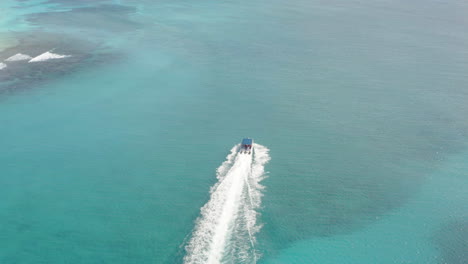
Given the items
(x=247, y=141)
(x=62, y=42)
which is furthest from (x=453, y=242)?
(x=62, y=42)

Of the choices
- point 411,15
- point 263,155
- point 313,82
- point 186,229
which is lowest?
point 186,229

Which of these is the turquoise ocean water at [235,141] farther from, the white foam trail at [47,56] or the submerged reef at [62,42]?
the white foam trail at [47,56]

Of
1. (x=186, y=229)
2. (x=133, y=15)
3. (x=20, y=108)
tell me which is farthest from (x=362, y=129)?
(x=133, y=15)

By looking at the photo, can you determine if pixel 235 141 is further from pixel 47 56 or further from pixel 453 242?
pixel 47 56

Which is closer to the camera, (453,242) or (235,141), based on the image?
(453,242)

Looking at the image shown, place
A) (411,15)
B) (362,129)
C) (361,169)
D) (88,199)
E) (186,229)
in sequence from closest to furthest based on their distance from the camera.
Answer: (186,229), (88,199), (361,169), (362,129), (411,15)

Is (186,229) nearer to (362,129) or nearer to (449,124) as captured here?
(362,129)

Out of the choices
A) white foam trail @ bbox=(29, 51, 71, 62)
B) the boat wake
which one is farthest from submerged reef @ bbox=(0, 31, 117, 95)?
the boat wake

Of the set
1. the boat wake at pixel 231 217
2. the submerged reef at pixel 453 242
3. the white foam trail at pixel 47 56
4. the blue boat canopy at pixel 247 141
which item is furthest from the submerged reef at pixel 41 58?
the submerged reef at pixel 453 242
